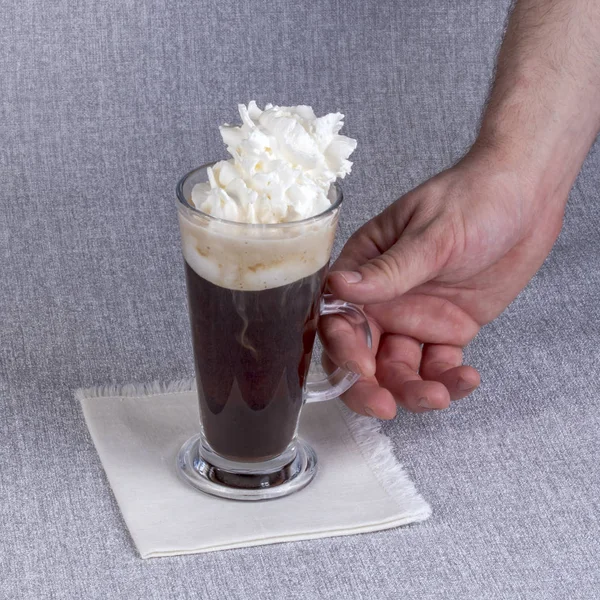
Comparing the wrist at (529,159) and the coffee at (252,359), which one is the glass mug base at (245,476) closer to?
the coffee at (252,359)

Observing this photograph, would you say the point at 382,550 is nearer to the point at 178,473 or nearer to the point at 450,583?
the point at 450,583

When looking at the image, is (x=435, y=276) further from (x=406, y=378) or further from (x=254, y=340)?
(x=254, y=340)

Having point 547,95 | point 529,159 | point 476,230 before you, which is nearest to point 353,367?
point 476,230

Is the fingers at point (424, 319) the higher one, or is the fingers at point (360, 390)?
the fingers at point (360, 390)

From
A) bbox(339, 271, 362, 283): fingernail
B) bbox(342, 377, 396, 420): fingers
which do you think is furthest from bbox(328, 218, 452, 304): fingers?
bbox(342, 377, 396, 420): fingers

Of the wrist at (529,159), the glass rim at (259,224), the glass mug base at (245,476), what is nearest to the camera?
the glass rim at (259,224)

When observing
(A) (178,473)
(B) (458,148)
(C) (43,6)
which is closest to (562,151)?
(B) (458,148)

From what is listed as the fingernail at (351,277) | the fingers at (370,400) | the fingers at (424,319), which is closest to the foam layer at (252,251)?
the fingernail at (351,277)
